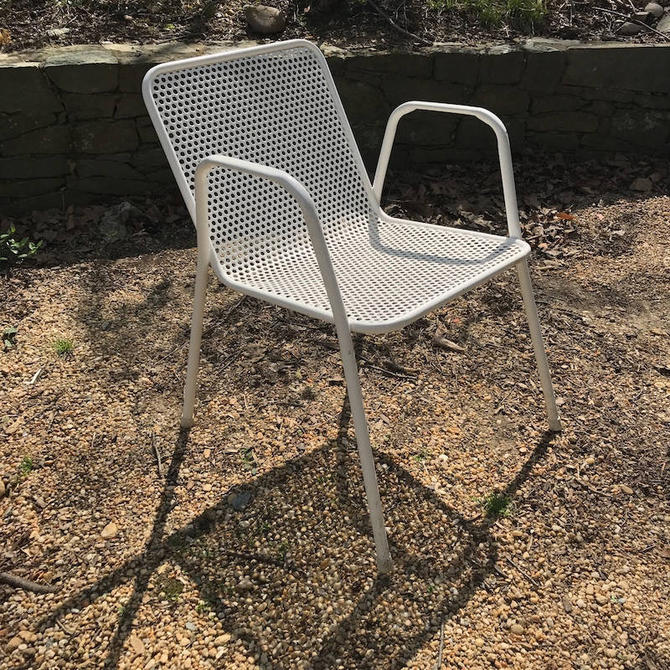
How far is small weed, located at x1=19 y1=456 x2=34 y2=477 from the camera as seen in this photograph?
75.1 inches

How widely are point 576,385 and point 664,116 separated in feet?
6.65

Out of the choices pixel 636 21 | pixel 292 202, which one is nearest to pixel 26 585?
pixel 292 202

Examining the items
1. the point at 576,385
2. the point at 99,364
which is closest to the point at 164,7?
the point at 99,364

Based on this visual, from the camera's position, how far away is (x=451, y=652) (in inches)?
58.0

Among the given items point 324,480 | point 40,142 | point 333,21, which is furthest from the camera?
point 333,21

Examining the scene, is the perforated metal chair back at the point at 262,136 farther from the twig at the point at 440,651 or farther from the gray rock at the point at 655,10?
the gray rock at the point at 655,10

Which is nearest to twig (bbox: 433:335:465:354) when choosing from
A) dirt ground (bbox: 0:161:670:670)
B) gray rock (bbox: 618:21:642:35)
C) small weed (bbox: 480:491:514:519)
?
dirt ground (bbox: 0:161:670:670)

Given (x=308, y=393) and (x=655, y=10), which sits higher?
(x=655, y=10)

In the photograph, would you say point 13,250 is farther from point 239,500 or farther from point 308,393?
point 239,500

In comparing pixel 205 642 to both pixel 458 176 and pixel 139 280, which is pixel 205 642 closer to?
pixel 139 280

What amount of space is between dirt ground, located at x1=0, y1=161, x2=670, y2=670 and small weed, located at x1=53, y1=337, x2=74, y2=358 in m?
0.02

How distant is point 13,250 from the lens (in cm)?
288

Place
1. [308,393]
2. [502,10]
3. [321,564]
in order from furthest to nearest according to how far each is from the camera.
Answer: [502,10] < [308,393] < [321,564]

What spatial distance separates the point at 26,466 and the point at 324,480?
848mm
